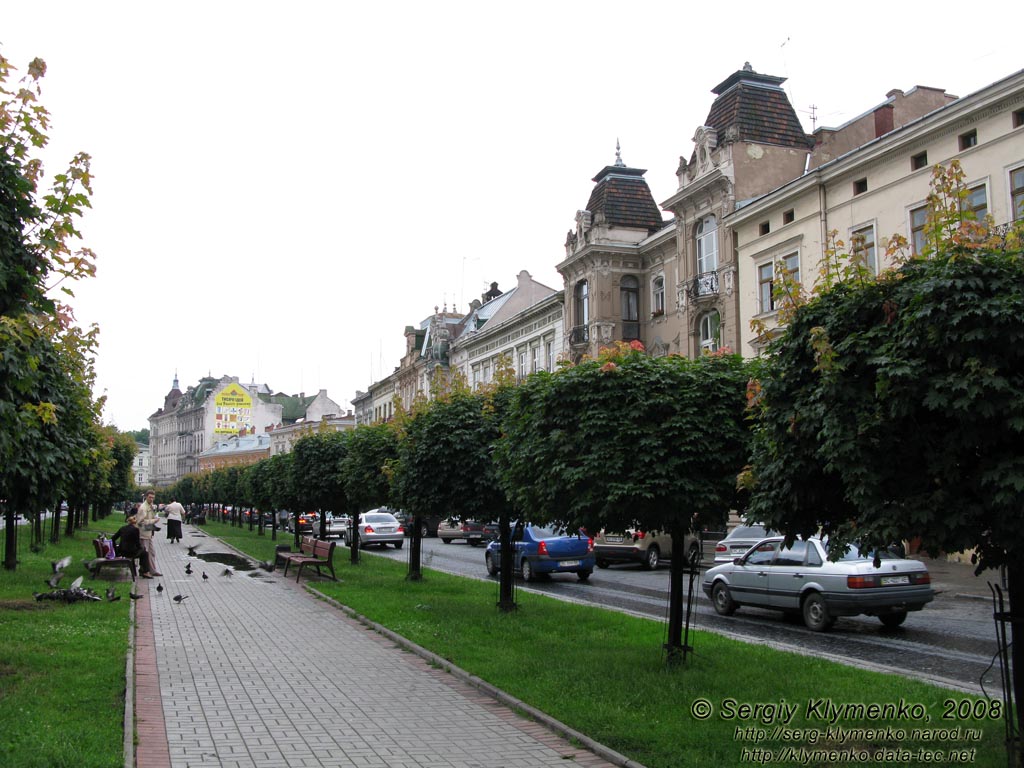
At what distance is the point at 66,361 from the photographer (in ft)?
56.7

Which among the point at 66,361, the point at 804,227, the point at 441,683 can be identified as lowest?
the point at 441,683

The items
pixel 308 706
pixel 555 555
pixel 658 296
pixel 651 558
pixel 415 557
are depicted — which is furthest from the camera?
pixel 658 296

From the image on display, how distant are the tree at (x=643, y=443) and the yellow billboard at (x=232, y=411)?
147296mm

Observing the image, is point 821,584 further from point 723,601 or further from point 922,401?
point 922,401

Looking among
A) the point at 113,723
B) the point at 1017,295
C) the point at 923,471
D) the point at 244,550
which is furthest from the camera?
the point at 244,550

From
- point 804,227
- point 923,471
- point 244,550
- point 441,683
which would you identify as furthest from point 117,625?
point 804,227

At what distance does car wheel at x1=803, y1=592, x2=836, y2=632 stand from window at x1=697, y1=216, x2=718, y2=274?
21648 millimetres

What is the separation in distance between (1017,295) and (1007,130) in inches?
838

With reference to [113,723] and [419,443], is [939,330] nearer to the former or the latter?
[113,723]

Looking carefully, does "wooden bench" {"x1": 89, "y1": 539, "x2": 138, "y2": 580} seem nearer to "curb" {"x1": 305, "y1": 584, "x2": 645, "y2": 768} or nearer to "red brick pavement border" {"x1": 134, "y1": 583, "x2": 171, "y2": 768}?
"red brick pavement border" {"x1": 134, "y1": 583, "x2": 171, "y2": 768}

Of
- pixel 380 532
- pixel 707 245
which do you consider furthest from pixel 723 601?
pixel 380 532

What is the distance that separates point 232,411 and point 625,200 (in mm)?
121376

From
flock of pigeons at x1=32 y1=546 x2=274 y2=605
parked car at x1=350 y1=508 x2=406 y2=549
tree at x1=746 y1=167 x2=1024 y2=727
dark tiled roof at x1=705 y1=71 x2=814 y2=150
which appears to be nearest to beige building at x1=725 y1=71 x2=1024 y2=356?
dark tiled roof at x1=705 y1=71 x2=814 y2=150

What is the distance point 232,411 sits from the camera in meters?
153
